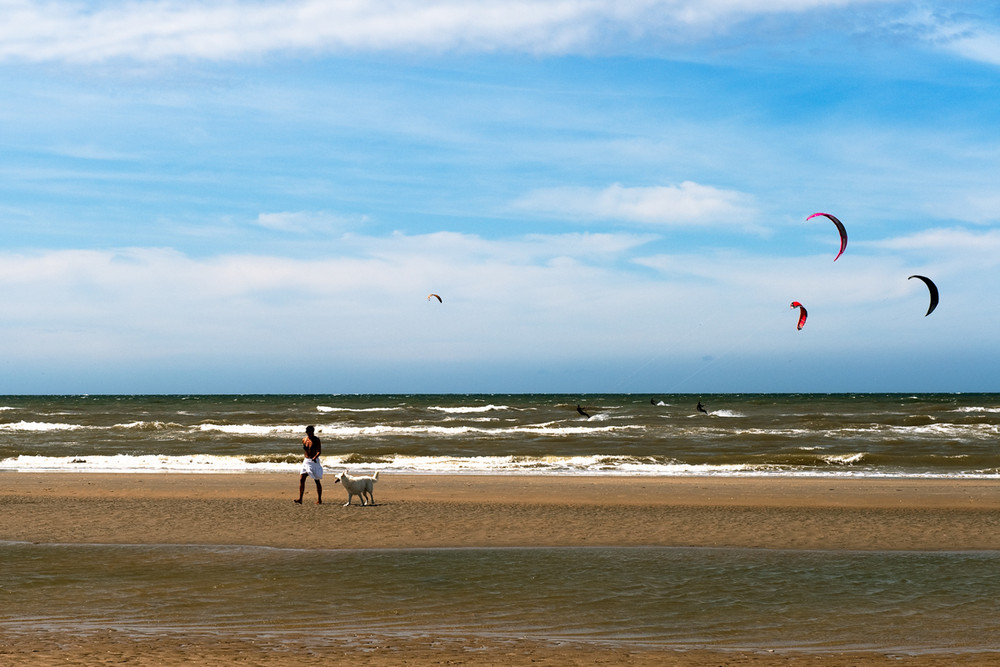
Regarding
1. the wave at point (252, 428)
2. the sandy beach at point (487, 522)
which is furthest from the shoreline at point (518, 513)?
the wave at point (252, 428)

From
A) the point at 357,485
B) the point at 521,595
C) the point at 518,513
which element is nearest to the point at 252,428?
the point at 357,485

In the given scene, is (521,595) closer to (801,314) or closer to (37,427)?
(801,314)

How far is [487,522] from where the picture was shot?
13.2m

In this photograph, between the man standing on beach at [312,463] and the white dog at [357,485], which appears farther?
Answer: the man standing on beach at [312,463]

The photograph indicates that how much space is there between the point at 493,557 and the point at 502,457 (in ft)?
55.3

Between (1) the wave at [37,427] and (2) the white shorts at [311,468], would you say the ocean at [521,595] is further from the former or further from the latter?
(1) the wave at [37,427]

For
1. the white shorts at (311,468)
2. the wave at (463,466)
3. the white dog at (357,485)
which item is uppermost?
the white shorts at (311,468)

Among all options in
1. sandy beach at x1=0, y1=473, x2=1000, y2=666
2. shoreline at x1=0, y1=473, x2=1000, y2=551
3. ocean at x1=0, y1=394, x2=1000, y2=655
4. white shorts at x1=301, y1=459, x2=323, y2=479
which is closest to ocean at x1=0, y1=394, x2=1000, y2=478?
shoreline at x1=0, y1=473, x2=1000, y2=551

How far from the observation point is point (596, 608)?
25.6ft

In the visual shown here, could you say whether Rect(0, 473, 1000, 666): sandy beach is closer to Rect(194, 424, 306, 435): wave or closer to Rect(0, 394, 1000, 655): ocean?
Rect(0, 394, 1000, 655): ocean

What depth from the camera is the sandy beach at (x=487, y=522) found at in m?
6.28

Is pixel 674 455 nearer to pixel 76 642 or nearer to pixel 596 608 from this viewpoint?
pixel 596 608

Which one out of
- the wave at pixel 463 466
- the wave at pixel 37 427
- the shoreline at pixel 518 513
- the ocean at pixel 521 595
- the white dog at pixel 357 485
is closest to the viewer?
the ocean at pixel 521 595

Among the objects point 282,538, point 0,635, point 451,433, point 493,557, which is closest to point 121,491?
point 282,538
